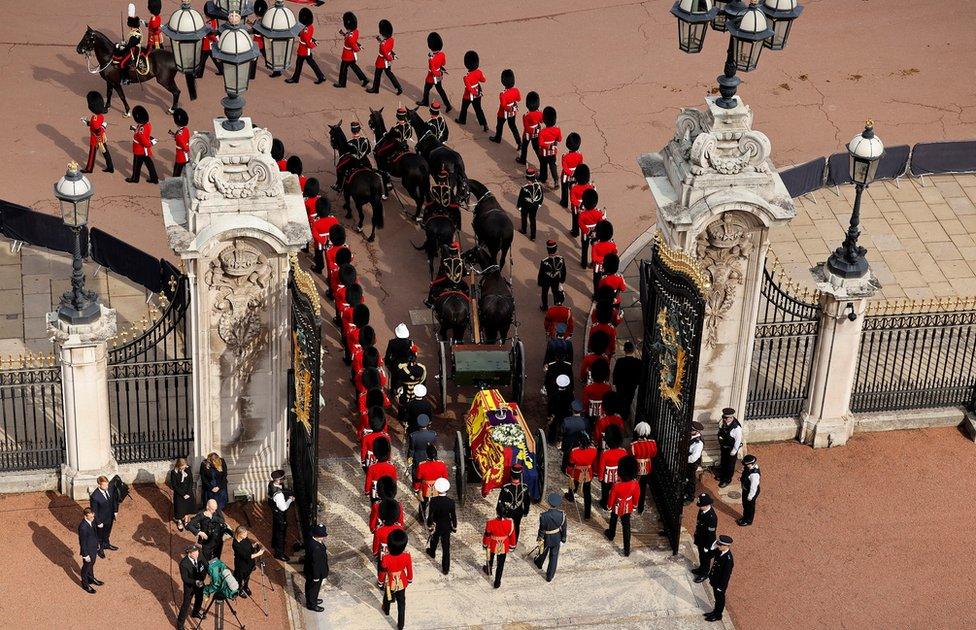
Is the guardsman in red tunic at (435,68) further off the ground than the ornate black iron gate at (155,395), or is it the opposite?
the guardsman in red tunic at (435,68)

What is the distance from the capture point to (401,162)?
27125 millimetres

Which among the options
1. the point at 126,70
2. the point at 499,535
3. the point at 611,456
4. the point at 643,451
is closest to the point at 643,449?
the point at 643,451

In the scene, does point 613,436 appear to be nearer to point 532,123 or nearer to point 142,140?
point 532,123

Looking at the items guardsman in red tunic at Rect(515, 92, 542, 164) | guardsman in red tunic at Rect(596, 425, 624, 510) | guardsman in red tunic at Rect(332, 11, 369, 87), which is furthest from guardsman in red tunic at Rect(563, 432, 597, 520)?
guardsman in red tunic at Rect(332, 11, 369, 87)

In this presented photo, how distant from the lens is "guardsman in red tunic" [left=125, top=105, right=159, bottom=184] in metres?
27.2

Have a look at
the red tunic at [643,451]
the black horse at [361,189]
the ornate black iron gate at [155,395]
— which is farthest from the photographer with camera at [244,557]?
the black horse at [361,189]

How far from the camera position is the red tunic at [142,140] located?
2733cm

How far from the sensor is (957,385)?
23703 millimetres

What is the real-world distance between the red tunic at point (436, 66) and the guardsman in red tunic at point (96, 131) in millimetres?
5258

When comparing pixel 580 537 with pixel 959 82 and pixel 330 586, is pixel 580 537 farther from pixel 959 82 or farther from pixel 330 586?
pixel 959 82

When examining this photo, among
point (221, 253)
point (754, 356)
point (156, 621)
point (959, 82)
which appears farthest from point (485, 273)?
point (959, 82)

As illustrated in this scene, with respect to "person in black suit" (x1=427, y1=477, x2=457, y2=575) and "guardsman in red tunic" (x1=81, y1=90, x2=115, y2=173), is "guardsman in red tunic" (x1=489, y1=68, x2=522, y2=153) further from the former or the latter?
"person in black suit" (x1=427, y1=477, x2=457, y2=575)

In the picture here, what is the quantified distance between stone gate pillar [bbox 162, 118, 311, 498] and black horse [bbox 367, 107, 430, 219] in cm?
631

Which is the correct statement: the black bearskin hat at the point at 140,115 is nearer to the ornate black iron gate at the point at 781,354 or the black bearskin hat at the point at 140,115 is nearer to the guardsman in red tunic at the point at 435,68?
the guardsman in red tunic at the point at 435,68
